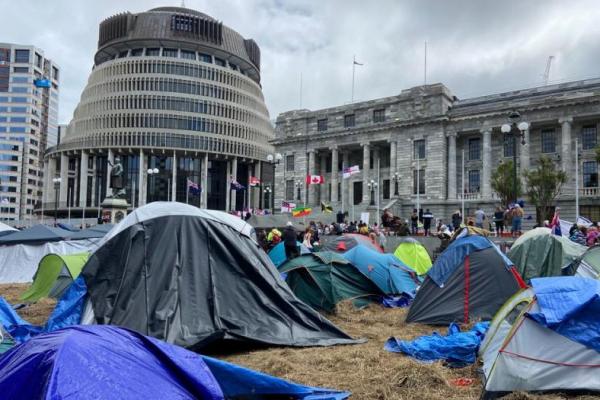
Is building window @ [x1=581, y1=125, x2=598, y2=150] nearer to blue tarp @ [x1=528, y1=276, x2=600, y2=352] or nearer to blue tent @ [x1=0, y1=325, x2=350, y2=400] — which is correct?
blue tarp @ [x1=528, y1=276, x2=600, y2=352]

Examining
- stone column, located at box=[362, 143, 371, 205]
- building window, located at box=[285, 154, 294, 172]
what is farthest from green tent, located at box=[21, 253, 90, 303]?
building window, located at box=[285, 154, 294, 172]

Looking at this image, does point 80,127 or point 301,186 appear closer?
point 301,186

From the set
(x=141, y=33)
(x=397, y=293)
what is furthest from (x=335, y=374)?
(x=141, y=33)

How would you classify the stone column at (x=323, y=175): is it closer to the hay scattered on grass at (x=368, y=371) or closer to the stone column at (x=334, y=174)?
the stone column at (x=334, y=174)

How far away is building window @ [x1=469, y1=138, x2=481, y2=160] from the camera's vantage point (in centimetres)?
5491

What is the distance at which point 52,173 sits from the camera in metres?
87.1

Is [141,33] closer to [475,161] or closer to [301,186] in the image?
[301,186]

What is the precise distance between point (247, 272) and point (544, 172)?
3822 centimetres

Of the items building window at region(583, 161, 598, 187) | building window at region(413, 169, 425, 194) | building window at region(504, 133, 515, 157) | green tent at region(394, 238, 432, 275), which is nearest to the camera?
green tent at region(394, 238, 432, 275)

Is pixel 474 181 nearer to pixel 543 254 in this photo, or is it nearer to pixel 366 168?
pixel 366 168

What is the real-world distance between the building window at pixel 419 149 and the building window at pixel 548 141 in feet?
40.4

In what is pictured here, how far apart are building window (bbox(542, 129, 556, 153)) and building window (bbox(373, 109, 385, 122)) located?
17.6 m

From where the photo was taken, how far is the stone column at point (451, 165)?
54469 mm

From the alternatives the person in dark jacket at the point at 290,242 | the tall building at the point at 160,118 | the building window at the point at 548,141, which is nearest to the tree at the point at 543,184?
the building window at the point at 548,141
